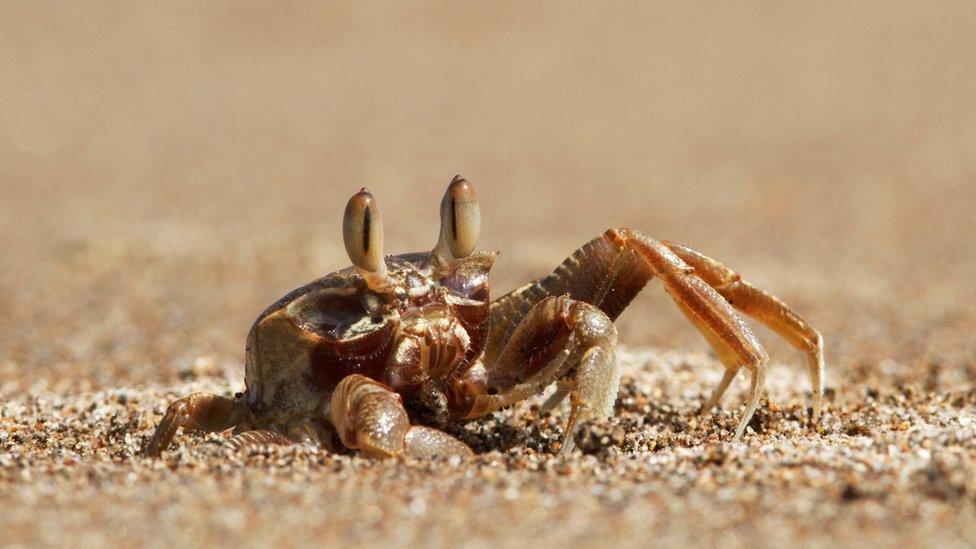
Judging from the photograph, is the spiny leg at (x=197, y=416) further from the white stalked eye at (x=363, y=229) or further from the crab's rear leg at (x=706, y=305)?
the crab's rear leg at (x=706, y=305)

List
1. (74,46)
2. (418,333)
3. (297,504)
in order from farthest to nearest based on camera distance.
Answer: (74,46)
(418,333)
(297,504)

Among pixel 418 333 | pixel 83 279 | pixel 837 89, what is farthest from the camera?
pixel 837 89

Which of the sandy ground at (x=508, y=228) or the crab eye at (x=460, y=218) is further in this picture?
the crab eye at (x=460, y=218)

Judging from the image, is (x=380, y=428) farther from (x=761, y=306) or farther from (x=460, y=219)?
(x=761, y=306)

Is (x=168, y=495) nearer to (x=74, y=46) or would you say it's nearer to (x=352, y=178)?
(x=352, y=178)

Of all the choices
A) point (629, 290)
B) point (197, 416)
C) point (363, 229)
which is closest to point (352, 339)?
point (363, 229)

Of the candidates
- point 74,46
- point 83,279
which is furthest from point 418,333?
point 74,46

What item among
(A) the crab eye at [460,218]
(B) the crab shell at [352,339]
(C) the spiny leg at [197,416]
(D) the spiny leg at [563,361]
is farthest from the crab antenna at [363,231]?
(C) the spiny leg at [197,416]
